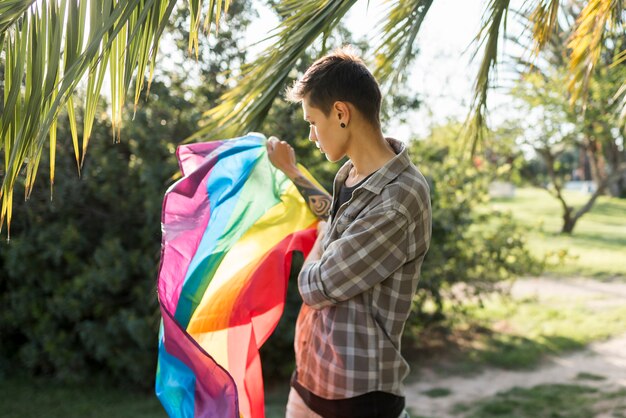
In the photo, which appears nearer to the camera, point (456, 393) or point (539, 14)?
point (539, 14)

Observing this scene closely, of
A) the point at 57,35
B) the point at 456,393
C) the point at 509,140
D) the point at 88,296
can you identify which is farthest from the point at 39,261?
the point at 509,140

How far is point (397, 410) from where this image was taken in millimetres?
2211

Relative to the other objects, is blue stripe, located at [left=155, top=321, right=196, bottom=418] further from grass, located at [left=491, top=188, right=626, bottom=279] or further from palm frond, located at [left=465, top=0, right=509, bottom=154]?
grass, located at [left=491, top=188, right=626, bottom=279]

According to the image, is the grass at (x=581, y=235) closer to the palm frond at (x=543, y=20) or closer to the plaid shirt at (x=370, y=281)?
the palm frond at (x=543, y=20)

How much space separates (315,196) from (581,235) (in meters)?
15.4

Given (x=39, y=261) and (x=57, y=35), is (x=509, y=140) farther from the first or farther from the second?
(x=57, y=35)

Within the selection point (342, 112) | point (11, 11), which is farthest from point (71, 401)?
point (342, 112)

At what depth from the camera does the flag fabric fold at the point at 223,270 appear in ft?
7.68

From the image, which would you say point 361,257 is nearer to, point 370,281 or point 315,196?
point 370,281

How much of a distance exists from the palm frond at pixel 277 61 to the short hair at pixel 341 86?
0.94 meters

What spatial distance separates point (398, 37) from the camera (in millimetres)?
3752

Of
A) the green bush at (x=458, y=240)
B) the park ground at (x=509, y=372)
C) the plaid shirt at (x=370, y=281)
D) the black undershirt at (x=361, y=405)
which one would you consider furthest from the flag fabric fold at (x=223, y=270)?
the green bush at (x=458, y=240)

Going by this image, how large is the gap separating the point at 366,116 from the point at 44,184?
450cm

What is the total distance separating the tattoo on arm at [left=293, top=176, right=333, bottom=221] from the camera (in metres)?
2.74
